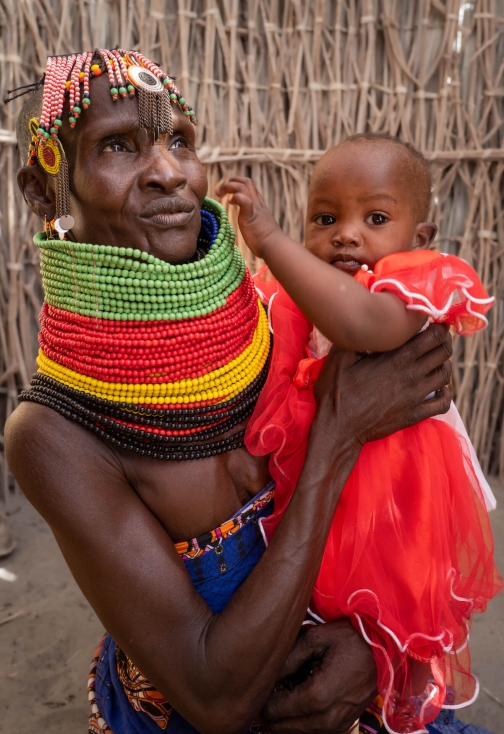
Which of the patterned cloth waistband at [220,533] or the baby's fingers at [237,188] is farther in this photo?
the patterned cloth waistband at [220,533]

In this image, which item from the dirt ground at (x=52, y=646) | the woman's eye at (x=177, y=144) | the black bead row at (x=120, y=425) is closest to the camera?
the black bead row at (x=120, y=425)

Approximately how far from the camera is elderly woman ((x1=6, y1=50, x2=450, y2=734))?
1565 mm

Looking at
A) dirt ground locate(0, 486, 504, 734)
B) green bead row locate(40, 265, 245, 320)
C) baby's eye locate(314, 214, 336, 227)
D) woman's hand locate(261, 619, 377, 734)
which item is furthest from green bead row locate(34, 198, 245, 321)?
dirt ground locate(0, 486, 504, 734)

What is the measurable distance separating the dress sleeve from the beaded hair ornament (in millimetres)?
628

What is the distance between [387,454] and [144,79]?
1.08 meters

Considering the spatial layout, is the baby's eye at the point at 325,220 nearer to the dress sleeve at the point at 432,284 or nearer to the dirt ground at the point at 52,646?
the dress sleeve at the point at 432,284

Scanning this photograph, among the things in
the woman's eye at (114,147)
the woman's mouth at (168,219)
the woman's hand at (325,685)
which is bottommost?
the woman's hand at (325,685)

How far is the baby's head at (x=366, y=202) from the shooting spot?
1.91 metres

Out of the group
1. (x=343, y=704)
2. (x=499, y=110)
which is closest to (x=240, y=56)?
(x=499, y=110)

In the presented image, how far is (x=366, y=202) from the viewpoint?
192 cm

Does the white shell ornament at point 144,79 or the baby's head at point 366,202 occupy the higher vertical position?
the white shell ornament at point 144,79

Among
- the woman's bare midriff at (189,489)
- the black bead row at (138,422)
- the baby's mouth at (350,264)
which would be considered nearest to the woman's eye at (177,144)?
the baby's mouth at (350,264)

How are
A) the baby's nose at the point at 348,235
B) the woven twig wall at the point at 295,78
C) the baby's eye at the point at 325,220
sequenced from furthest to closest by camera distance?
the woven twig wall at the point at 295,78 → the baby's eye at the point at 325,220 → the baby's nose at the point at 348,235

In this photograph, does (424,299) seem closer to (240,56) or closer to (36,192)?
(36,192)
